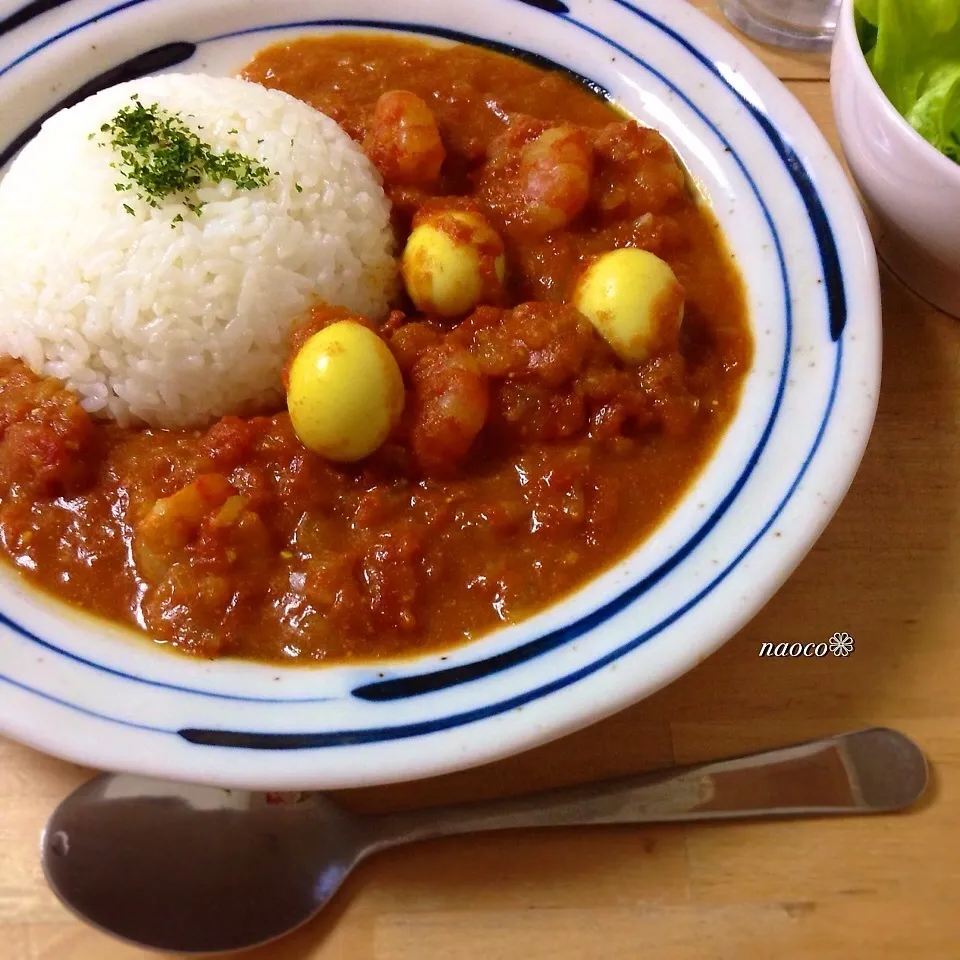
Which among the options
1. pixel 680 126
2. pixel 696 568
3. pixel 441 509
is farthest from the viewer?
pixel 680 126

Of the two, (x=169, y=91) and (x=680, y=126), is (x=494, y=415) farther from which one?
(x=169, y=91)

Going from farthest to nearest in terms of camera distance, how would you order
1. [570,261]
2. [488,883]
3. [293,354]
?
[570,261] < [293,354] < [488,883]

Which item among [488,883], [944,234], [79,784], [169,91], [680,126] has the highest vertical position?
[169,91]

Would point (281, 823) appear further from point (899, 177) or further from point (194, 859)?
point (899, 177)

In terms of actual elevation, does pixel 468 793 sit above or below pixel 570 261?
below

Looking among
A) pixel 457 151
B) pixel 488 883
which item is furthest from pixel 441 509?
pixel 457 151

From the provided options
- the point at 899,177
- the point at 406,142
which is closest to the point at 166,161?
the point at 406,142

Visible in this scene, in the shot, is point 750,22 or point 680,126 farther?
point 750,22
